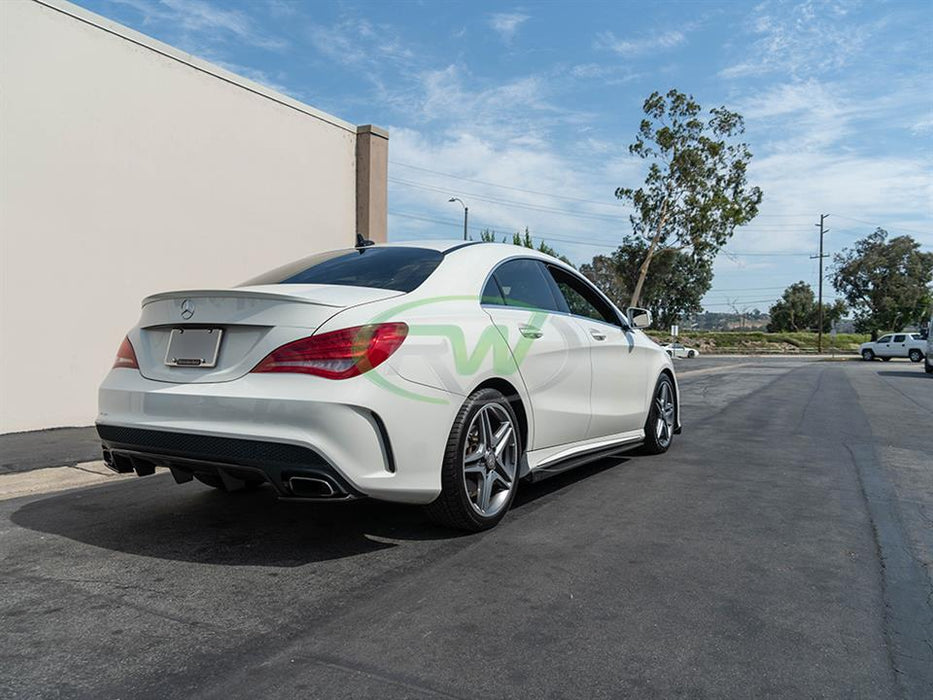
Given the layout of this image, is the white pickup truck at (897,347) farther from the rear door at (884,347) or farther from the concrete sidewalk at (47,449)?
the concrete sidewalk at (47,449)

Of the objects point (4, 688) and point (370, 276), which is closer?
point (4, 688)

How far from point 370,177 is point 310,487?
9310 millimetres

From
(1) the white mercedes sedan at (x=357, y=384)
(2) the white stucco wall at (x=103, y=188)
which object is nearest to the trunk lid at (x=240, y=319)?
(1) the white mercedes sedan at (x=357, y=384)

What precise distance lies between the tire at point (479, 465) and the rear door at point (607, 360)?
3.81ft

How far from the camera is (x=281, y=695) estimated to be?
2.12m

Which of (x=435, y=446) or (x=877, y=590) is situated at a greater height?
(x=435, y=446)

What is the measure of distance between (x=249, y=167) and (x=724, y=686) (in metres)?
9.29

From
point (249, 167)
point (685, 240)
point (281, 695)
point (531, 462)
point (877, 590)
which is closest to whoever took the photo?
point (281, 695)

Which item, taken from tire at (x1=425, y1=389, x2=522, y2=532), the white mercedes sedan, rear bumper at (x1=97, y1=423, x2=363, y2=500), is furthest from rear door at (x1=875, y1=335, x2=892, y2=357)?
rear bumper at (x1=97, y1=423, x2=363, y2=500)

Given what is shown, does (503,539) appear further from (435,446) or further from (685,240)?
(685,240)

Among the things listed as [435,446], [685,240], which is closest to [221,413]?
[435,446]

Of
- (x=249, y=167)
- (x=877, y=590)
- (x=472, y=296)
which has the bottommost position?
(x=877, y=590)

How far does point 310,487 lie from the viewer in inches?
119

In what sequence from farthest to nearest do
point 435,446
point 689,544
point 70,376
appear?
point 70,376, point 689,544, point 435,446
